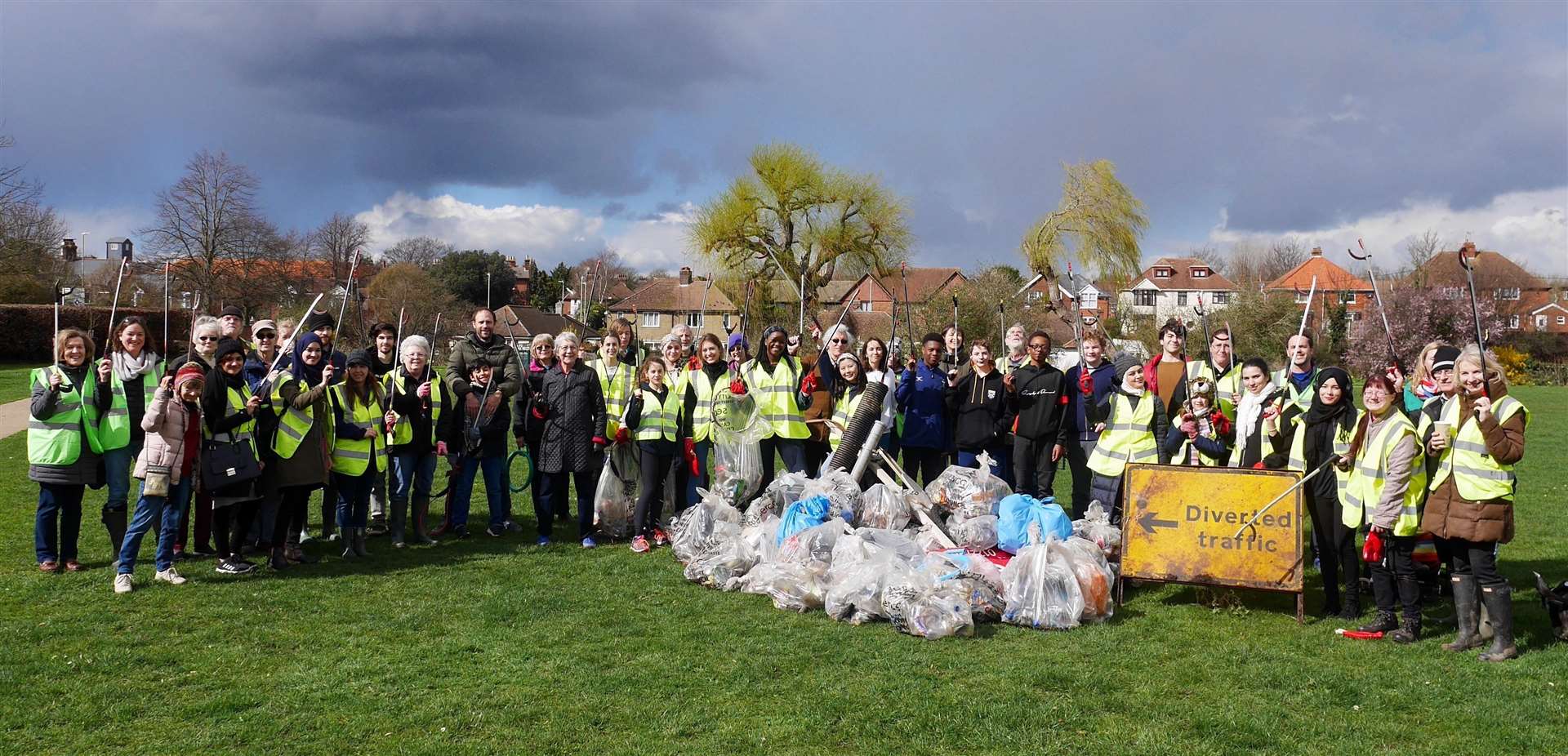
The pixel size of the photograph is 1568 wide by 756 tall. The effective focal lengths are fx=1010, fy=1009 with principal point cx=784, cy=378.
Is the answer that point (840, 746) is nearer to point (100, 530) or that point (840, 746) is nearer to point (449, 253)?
point (100, 530)

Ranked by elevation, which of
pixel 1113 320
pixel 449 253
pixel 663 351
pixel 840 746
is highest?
pixel 449 253

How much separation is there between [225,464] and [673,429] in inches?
130

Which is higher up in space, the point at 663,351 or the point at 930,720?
the point at 663,351

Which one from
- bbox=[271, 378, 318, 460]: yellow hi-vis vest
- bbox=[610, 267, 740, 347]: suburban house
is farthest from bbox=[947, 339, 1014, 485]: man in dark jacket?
bbox=[610, 267, 740, 347]: suburban house

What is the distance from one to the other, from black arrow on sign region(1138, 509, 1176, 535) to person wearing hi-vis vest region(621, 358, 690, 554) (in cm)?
380

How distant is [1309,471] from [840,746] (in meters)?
4.10

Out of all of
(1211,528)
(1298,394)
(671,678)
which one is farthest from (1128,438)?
(671,678)

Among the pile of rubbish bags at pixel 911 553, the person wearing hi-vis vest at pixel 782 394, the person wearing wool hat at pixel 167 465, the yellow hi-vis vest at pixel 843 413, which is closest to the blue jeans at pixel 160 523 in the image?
the person wearing wool hat at pixel 167 465

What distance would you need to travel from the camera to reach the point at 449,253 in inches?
2347

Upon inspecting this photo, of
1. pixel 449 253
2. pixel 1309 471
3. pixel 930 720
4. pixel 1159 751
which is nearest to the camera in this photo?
pixel 1159 751

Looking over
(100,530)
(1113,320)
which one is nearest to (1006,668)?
(100,530)

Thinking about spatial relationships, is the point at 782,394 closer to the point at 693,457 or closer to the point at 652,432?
the point at 693,457

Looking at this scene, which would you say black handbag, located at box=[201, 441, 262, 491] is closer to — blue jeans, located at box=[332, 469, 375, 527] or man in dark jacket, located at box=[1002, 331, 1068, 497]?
blue jeans, located at box=[332, 469, 375, 527]

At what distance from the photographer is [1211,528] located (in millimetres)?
6684
